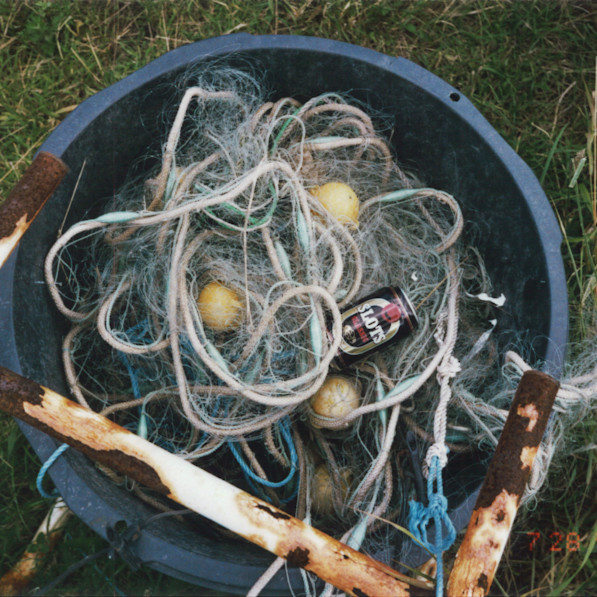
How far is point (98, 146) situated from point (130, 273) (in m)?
0.29

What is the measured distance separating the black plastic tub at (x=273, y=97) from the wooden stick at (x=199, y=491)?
0.77ft

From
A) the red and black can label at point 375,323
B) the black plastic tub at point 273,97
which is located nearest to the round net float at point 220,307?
the red and black can label at point 375,323

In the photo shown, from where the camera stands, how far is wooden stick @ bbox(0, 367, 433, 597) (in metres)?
0.87

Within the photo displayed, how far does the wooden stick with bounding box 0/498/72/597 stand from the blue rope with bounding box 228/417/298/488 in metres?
0.53

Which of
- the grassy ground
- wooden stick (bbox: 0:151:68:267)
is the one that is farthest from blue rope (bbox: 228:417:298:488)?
the grassy ground

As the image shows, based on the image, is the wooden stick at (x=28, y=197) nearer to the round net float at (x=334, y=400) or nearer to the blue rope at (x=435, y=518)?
the round net float at (x=334, y=400)

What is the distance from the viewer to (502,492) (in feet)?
2.68

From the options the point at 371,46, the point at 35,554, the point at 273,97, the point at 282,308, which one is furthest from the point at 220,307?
the point at 371,46

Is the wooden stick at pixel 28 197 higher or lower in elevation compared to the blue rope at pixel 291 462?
higher

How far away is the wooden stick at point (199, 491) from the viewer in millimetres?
870

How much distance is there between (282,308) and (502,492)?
24.7 inches

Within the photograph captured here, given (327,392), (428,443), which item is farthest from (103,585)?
(428,443)

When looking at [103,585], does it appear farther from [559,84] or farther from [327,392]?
[559,84]
